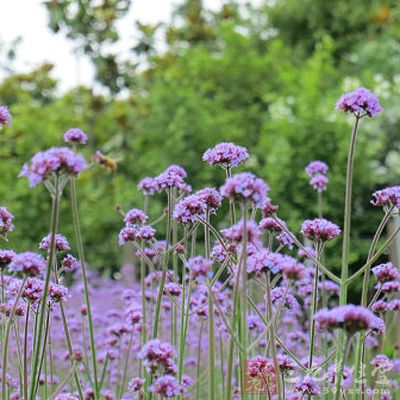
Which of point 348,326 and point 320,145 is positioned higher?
point 320,145

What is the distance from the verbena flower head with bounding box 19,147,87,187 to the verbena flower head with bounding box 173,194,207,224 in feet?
1.67

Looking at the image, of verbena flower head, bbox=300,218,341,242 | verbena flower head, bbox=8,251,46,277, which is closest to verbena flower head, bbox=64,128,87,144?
verbena flower head, bbox=8,251,46,277

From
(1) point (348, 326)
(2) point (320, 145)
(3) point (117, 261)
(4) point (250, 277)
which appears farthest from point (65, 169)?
(3) point (117, 261)

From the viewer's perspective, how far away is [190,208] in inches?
83.3

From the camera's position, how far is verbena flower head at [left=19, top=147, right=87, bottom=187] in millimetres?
1643

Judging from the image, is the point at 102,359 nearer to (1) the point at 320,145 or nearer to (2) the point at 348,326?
(2) the point at 348,326

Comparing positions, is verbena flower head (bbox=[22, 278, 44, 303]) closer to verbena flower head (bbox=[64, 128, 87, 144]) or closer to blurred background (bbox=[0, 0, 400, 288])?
verbena flower head (bbox=[64, 128, 87, 144])

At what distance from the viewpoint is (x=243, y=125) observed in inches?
461

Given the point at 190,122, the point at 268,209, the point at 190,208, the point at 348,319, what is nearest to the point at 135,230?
the point at 190,208

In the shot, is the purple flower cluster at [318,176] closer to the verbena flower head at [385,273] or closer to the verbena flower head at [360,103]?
the verbena flower head at [385,273]

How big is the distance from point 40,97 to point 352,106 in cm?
1332

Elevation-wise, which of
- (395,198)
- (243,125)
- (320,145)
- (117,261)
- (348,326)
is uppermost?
(243,125)

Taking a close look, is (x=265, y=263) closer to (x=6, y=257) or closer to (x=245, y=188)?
(x=245, y=188)

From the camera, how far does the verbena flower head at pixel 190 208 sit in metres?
2.11
